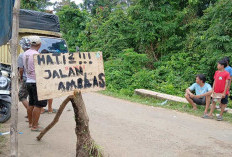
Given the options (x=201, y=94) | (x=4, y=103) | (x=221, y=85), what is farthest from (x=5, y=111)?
(x=221, y=85)

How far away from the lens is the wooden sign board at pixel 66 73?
3.17m

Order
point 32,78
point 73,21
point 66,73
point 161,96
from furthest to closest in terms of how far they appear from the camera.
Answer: point 73,21 < point 161,96 < point 32,78 < point 66,73

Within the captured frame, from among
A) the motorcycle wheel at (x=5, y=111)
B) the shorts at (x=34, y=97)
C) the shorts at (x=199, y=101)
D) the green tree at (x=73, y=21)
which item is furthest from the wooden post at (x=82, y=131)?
the green tree at (x=73, y=21)

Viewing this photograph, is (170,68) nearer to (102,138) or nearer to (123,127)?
(123,127)

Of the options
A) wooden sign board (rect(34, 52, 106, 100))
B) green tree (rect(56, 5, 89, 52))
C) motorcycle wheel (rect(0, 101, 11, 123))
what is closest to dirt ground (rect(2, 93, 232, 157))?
motorcycle wheel (rect(0, 101, 11, 123))

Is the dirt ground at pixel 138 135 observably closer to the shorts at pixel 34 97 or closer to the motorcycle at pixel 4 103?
the motorcycle at pixel 4 103

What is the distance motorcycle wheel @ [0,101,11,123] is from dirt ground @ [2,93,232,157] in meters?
0.33

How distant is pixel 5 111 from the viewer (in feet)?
17.1

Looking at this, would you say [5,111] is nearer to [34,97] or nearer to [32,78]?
[34,97]

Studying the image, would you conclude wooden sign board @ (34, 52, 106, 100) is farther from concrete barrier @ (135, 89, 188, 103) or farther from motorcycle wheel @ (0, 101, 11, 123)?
concrete barrier @ (135, 89, 188, 103)

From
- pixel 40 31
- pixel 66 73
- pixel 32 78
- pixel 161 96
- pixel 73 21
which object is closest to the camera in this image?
pixel 66 73

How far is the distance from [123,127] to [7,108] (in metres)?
2.50

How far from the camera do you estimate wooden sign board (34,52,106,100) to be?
10.4 feet

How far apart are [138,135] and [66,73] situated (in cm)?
204
